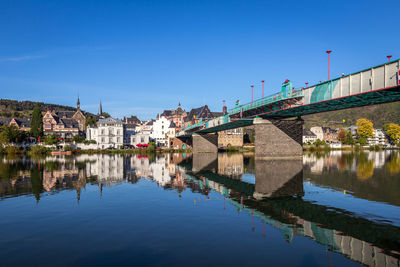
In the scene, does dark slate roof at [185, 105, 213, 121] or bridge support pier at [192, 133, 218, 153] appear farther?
dark slate roof at [185, 105, 213, 121]

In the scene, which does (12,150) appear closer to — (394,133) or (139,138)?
(139,138)

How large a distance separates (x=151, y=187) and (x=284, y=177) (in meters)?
14.3

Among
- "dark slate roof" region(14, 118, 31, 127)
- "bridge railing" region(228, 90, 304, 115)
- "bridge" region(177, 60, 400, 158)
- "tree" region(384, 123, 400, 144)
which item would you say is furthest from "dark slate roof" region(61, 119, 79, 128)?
"tree" region(384, 123, 400, 144)

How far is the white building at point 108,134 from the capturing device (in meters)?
116

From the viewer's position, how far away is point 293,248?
11.5m

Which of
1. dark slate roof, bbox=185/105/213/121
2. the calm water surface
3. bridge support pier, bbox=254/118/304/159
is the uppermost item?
dark slate roof, bbox=185/105/213/121

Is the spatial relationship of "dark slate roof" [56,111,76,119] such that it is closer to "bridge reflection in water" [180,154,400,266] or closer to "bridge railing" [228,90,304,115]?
"bridge railing" [228,90,304,115]

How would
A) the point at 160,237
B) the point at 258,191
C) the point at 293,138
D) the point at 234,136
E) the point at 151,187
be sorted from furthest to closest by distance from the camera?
1. the point at 234,136
2. the point at 293,138
3. the point at 151,187
4. the point at 258,191
5. the point at 160,237

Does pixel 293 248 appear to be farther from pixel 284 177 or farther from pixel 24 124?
pixel 24 124

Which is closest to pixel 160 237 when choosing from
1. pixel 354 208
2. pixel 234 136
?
pixel 354 208

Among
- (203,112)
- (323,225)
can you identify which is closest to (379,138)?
(203,112)

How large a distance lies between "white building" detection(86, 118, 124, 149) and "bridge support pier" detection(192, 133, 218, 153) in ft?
103

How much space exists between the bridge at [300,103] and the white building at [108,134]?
5476cm

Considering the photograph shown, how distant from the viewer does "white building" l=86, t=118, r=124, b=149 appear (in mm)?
116125
